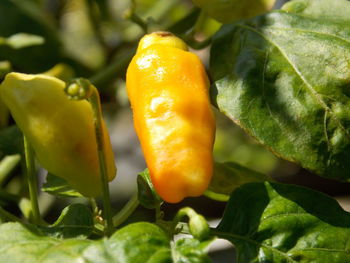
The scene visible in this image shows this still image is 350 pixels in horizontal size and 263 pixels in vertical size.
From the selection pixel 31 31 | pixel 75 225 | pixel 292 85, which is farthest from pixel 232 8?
pixel 31 31

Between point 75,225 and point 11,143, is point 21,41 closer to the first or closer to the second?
point 11,143

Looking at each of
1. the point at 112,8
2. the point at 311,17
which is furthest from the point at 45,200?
the point at 311,17

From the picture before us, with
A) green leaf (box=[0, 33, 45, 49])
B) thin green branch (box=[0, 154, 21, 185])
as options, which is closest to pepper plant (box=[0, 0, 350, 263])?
thin green branch (box=[0, 154, 21, 185])

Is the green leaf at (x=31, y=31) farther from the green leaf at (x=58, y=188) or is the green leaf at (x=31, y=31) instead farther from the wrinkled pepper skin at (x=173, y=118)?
the wrinkled pepper skin at (x=173, y=118)

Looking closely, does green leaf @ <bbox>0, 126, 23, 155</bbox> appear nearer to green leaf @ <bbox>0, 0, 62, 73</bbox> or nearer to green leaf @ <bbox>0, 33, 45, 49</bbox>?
green leaf @ <bbox>0, 33, 45, 49</bbox>

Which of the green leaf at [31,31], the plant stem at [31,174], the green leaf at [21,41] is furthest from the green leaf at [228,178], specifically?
the green leaf at [31,31]

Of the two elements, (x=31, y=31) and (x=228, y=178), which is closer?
(x=228, y=178)
